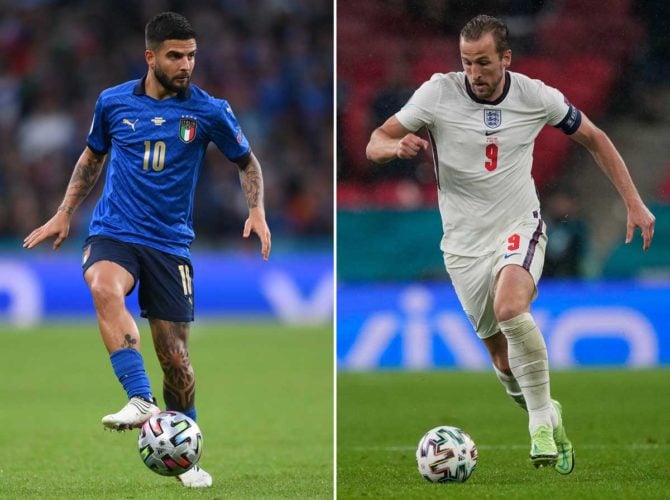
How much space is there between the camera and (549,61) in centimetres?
865

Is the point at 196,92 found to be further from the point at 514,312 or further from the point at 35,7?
the point at 35,7

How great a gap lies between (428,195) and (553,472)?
22.4 feet

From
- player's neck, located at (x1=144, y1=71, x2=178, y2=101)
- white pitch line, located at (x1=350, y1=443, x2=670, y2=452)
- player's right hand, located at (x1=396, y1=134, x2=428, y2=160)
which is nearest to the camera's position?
player's right hand, located at (x1=396, y1=134, x2=428, y2=160)

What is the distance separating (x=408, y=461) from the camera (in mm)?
7758

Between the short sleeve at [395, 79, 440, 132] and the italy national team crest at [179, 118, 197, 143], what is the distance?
114cm

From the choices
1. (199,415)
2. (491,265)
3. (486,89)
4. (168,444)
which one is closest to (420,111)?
(486,89)

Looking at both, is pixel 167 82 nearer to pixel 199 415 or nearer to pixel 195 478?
pixel 195 478

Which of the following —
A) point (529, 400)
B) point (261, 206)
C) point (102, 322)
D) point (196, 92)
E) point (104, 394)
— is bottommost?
point (104, 394)

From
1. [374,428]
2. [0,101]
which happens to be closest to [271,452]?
[374,428]

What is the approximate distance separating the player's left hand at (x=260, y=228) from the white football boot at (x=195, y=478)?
135cm

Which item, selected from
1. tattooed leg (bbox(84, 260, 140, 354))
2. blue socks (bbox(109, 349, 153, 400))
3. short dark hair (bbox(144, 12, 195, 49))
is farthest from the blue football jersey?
blue socks (bbox(109, 349, 153, 400))

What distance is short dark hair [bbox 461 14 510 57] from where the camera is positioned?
22.3 ft

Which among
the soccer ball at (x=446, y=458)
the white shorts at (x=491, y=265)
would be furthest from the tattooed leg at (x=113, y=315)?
the white shorts at (x=491, y=265)

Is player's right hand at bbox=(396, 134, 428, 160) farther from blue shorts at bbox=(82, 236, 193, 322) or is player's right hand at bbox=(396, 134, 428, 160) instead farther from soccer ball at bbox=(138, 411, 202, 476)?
soccer ball at bbox=(138, 411, 202, 476)
